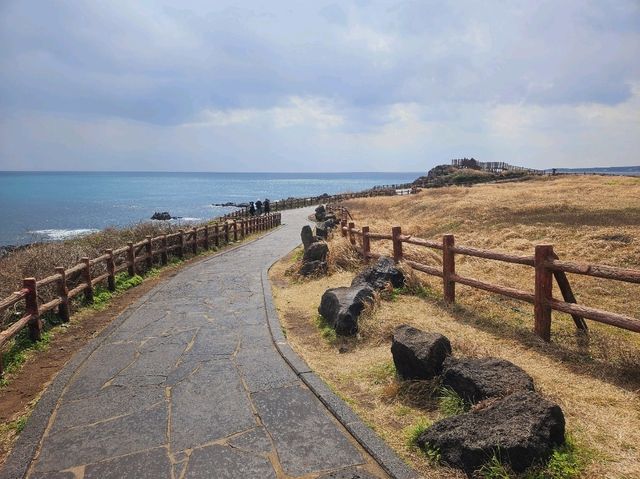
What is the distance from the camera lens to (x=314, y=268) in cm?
1227

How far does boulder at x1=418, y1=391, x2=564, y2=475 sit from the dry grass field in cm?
17

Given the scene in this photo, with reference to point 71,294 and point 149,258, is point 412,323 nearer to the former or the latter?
point 71,294

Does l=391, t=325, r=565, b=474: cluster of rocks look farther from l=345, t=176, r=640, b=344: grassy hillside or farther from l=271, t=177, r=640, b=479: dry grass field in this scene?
l=345, t=176, r=640, b=344: grassy hillside

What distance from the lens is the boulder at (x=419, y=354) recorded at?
17.3 feet

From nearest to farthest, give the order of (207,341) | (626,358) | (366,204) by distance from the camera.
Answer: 1. (626,358)
2. (207,341)
3. (366,204)

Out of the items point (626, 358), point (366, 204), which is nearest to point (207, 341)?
point (626, 358)

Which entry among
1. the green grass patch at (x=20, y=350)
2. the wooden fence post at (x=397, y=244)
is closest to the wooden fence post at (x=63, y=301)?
the green grass patch at (x=20, y=350)

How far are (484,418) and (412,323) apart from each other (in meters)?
3.48

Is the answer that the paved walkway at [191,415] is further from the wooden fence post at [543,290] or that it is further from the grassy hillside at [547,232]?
the grassy hillside at [547,232]

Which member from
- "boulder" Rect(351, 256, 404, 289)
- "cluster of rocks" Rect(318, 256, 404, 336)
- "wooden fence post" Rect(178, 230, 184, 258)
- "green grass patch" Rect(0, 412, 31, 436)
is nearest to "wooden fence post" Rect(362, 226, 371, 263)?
"cluster of rocks" Rect(318, 256, 404, 336)

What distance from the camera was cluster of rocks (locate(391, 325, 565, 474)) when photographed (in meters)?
3.61

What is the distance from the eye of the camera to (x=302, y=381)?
227 inches

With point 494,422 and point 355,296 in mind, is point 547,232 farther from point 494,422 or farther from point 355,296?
point 494,422

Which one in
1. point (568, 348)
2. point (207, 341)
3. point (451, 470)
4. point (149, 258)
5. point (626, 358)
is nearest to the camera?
point (451, 470)
